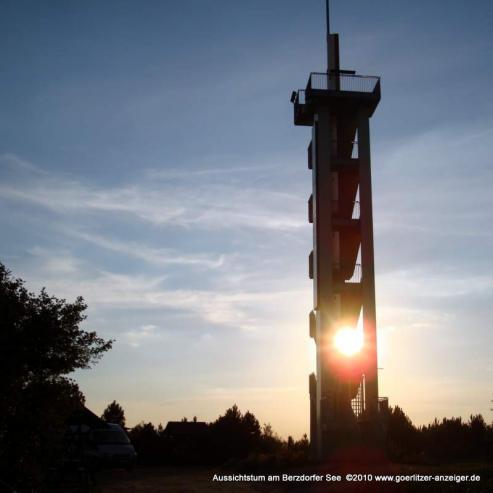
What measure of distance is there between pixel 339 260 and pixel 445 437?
21.7 m

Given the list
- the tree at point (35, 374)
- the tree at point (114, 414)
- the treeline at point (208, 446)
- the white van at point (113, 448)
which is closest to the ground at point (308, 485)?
the white van at point (113, 448)

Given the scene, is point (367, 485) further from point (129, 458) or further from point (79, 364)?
point (129, 458)

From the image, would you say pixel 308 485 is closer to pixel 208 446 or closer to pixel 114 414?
pixel 208 446

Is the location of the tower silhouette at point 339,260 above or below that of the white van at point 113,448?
above

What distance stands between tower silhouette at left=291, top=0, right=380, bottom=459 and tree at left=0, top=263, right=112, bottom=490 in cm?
1770

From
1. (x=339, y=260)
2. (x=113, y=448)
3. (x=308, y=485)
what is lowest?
(x=308, y=485)

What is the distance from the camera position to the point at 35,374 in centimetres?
1686

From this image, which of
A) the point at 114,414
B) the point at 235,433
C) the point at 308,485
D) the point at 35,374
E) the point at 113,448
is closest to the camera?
the point at 35,374

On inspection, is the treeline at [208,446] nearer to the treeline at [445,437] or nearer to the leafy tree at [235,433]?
the leafy tree at [235,433]

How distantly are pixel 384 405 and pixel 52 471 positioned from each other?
19358mm

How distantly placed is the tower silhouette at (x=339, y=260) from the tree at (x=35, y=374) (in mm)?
17702

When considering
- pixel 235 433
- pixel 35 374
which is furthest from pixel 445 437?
pixel 35 374

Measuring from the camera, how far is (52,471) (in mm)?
16984

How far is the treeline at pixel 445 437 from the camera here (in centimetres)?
4138
